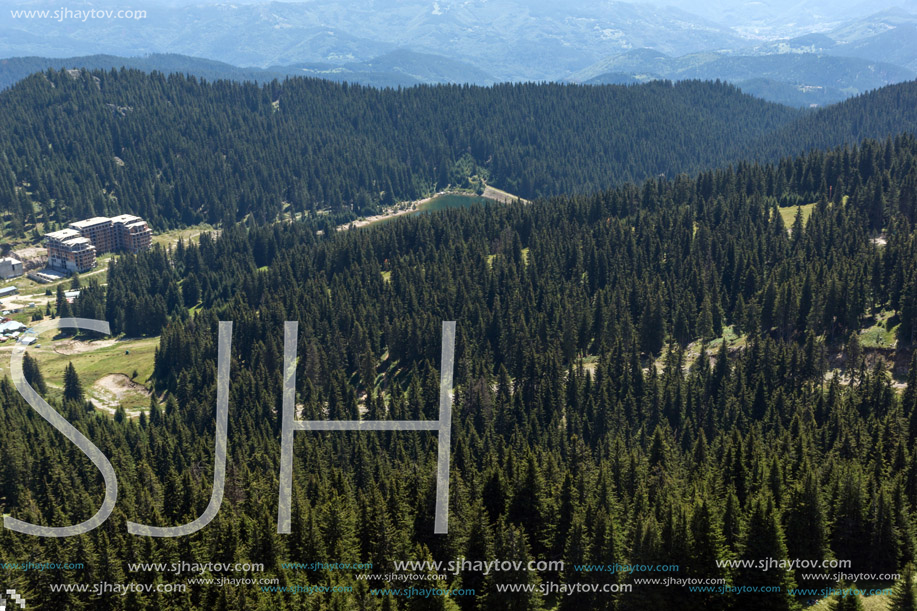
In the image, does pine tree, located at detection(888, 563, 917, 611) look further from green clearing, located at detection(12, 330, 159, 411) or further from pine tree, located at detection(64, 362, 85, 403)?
pine tree, located at detection(64, 362, 85, 403)

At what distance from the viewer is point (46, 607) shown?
72.1 m

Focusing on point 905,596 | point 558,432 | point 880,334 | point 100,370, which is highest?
point 905,596

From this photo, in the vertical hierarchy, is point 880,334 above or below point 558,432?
above

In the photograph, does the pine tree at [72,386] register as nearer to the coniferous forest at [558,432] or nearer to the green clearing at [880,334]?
the coniferous forest at [558,432]

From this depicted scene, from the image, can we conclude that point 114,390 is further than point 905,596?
Yes

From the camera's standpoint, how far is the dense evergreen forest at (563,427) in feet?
232

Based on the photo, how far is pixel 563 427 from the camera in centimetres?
12862

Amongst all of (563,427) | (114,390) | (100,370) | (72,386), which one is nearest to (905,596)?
(563,427)

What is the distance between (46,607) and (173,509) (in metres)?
18.9

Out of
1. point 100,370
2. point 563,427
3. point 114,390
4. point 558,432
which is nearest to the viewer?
point 558,432

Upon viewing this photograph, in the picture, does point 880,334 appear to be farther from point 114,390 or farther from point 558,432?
point 114,390

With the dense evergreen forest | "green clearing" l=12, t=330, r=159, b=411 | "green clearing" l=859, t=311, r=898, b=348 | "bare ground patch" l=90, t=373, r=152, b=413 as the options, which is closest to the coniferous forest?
the dense evergreen forest

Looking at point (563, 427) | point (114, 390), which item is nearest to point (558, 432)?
point (563, 427)

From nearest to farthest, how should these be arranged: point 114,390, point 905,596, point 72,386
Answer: point 905,596 < point 72,386 < point 114,390
